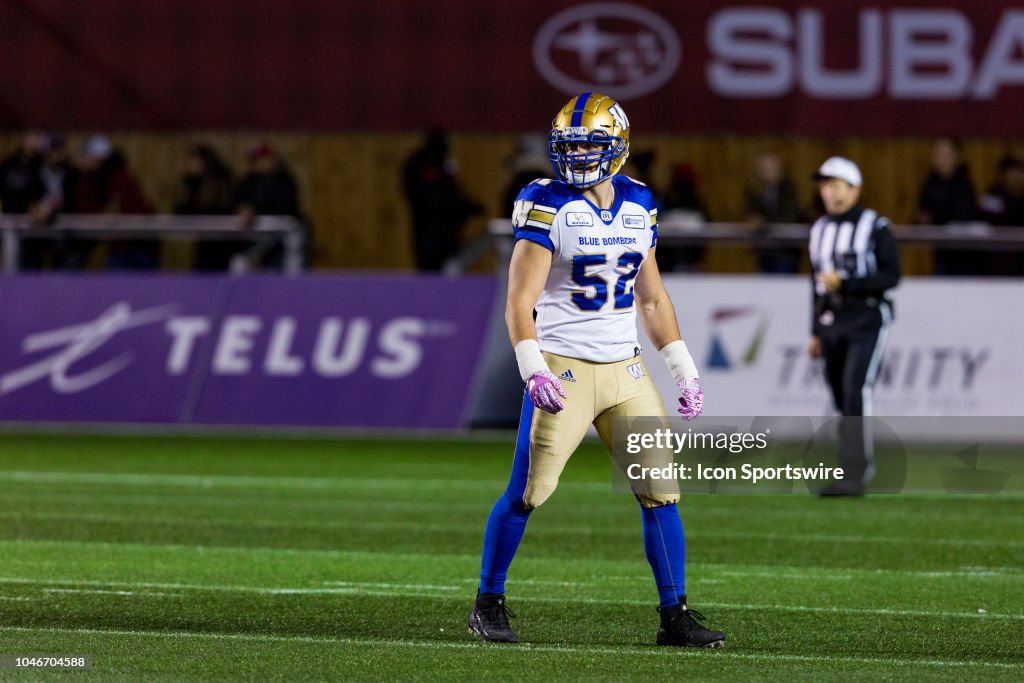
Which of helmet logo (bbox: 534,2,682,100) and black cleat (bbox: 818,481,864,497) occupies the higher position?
helmet logo (bbox: 534,2,682,100)

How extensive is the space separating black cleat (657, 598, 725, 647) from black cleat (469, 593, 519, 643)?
0.53m

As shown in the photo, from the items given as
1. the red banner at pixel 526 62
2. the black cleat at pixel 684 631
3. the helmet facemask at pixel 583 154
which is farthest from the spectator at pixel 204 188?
the black cleat at pixel 684 631

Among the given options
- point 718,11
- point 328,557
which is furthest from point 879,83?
point 328,557

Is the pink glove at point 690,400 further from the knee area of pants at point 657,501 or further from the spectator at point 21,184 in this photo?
the spectator at point 21,184

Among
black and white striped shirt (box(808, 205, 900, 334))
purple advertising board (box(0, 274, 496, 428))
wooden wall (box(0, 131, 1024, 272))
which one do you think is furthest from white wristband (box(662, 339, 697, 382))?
wooden wall (box(0, 131, 1024, 272))

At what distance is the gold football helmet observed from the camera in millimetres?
6980

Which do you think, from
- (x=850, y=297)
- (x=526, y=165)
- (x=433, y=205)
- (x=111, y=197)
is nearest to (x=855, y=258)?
(x=850, y=297)

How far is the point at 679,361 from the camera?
7215 mm

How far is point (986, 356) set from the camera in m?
16.1

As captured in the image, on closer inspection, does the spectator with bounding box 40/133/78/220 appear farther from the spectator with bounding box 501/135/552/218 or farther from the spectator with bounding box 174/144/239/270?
the spectator with bounding box 501/135/552/218

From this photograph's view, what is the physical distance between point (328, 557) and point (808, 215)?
9.87m

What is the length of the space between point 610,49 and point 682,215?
2.54 m

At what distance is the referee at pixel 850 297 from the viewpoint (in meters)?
12.1

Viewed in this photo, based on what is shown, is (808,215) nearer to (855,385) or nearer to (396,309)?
(396,309)
